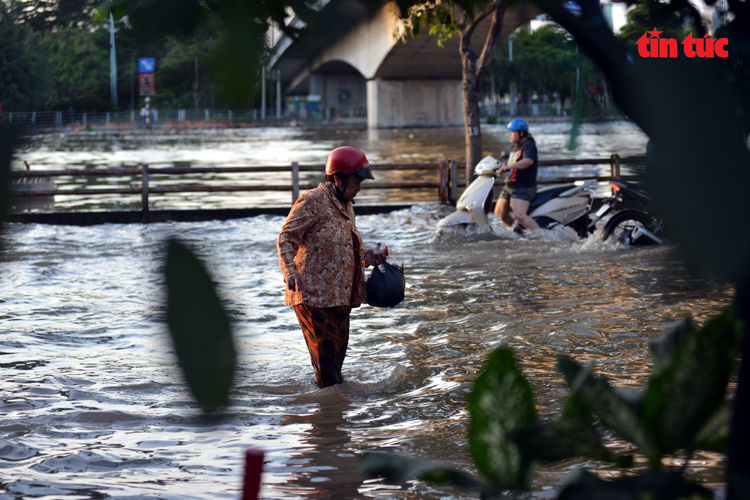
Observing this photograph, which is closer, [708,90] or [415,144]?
[708,90]

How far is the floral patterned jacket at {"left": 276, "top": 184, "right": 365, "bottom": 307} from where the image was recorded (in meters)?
4.80

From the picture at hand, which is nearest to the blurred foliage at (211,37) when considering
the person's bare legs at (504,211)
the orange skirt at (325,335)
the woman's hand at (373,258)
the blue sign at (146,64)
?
the blue sign at (146,64)

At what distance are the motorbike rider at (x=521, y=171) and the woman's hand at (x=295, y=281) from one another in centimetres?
672

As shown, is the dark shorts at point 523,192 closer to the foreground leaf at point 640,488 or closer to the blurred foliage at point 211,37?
the foreground leaf at point 640,488

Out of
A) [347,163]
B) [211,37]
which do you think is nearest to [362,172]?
[347,163]

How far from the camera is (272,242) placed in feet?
40.3

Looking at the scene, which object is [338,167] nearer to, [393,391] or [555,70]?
[393,391]

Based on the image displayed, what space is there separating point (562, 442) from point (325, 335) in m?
3.97

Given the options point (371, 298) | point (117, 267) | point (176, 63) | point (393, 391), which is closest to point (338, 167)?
point (371, 298)

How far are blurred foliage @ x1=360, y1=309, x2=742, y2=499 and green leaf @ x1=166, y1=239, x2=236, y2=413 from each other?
0.36 meters

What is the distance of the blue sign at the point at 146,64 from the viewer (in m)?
0.78

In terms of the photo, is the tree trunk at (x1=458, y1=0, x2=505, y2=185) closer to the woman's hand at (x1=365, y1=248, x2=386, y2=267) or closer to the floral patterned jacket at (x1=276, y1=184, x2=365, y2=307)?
the woman's hand at (x1=365, y1=248, x2=386, y2=267)

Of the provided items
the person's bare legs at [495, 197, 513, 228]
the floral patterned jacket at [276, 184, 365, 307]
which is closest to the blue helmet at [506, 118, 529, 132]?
the person's bare legs at [495, 197, 513, 228]

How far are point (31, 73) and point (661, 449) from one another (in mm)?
737
